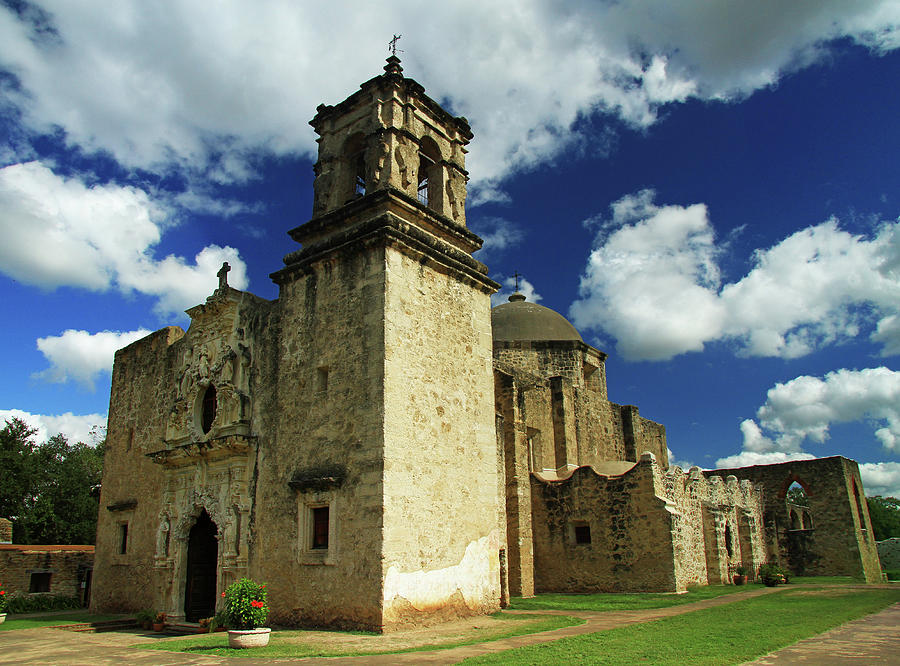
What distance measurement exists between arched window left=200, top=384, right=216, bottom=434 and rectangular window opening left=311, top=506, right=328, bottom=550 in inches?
180

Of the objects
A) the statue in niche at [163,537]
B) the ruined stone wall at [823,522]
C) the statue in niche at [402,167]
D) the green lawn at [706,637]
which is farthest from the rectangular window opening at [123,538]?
the ruined stone wall at [823,522]

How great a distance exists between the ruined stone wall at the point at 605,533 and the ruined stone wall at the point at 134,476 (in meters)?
10.1

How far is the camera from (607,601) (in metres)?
14.8

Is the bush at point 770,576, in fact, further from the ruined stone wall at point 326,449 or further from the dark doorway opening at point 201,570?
the dark doorway opening at point 201,570

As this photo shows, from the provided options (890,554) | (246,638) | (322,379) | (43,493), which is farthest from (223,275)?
(890,554)

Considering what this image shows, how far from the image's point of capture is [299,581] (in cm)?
1191

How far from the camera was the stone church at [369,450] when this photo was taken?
38.1ft

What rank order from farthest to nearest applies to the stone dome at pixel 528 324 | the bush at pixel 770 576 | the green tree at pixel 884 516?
the green tree at pixel 884 516 → the stone dome at pixel 528 324 → the bush at pixel 770 576

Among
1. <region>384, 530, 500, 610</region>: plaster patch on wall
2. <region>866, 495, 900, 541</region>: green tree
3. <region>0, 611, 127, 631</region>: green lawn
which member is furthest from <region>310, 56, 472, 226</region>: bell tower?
<region>866, 495, 900, 541</region>: green tree

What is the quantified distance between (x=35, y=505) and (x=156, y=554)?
21.4m

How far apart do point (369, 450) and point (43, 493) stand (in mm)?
28710

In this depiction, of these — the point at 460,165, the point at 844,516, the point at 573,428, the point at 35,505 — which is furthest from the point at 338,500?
the point at 35,505

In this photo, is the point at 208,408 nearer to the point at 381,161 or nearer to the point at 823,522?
the point at 381,161

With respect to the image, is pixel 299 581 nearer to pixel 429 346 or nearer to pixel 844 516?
pixel 429 346
